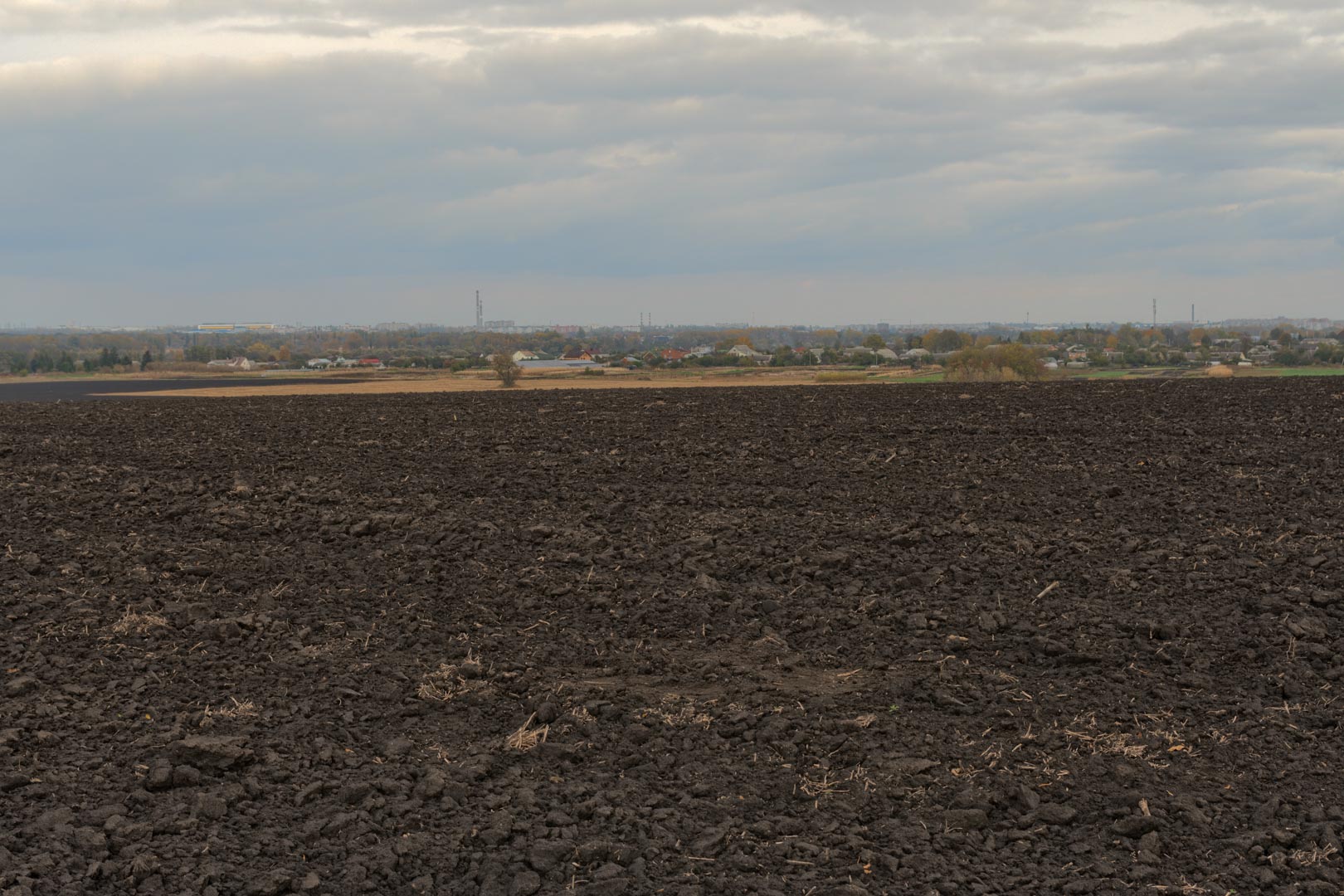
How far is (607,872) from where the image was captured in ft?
14.7

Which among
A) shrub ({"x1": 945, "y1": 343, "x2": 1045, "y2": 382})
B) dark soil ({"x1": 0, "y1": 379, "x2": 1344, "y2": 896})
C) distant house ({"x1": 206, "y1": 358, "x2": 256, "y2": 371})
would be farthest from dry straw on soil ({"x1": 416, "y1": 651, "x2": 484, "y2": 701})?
distant house ({"x1": 206, "y1": 358, "x2": 256, "y2": 371})

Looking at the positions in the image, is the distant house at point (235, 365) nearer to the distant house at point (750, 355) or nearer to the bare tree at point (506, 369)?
the distant house at point (750, 355)

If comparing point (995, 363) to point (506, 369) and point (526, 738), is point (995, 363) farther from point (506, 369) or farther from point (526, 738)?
point (526, 738)

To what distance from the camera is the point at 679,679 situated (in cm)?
673

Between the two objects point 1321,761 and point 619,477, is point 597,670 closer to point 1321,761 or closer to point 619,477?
point 1321,761

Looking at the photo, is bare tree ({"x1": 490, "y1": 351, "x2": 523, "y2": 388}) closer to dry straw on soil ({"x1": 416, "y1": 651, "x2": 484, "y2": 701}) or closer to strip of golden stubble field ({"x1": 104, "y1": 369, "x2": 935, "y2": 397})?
strip of golden stubble field ({"x1": 104, "y1": 369, "x2": 935, "y2": 397})

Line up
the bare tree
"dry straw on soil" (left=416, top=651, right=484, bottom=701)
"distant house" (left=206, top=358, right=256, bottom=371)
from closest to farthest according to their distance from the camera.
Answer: "dry straw on soil" (left=416, top=651, right=484, bottom=701)
the bare tree
"distant house" (left=206, top=358, right=256, bottom=371)

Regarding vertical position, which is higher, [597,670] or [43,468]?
[43,468]

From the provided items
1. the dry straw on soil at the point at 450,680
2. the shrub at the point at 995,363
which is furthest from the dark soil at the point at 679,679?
the shrub at the point at 995,363

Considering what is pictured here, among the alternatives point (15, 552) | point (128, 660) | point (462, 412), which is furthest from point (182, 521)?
point (462, 412)

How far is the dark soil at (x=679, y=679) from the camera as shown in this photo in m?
4.65

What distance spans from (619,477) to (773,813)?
7.87 metres

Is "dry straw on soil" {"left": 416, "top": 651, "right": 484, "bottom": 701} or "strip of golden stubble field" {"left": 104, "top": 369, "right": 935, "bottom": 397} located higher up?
"strip of golden stubble field" {"left": 104, "top": 369, "right": 935, "bottom": 397}

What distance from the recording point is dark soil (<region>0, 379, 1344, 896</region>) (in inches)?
183
